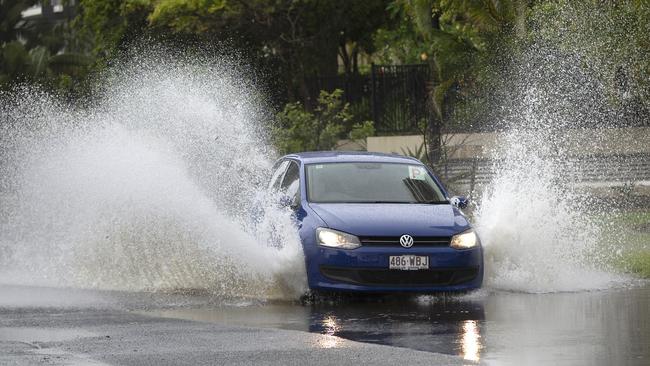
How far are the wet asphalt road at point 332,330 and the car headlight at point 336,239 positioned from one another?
0.55 metres

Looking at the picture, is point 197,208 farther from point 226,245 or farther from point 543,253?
point 543,253

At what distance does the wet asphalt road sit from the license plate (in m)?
0.35

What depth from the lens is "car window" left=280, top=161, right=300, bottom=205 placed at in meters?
15.2

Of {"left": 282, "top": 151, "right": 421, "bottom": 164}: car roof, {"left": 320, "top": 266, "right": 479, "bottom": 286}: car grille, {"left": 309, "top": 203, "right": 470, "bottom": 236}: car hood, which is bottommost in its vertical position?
{"left": 320, "top": 266, "right": 479, "bottom": 286}: car grille

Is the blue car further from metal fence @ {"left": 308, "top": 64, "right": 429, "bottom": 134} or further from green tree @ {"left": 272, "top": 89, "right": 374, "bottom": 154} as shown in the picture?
metal fence @ {"left": 308, "top": 64, "right": 429, "bottom": 134}

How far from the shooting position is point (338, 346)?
1082 centimetres

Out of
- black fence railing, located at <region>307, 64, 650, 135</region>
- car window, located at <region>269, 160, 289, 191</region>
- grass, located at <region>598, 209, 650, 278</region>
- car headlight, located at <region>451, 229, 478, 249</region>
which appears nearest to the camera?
car headlight, located at <region>451, 229, 478, 249</region>

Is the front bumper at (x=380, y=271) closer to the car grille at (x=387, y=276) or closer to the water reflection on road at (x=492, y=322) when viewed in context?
the car grille at (x=387, y=276)

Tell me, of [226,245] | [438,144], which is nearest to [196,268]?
[226,245]

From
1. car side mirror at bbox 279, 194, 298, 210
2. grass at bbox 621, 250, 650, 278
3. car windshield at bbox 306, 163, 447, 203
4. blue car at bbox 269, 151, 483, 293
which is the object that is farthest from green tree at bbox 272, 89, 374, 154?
blue car at bbox 269, 151, 483, 293

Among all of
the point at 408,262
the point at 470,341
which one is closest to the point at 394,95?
the point at 408,262

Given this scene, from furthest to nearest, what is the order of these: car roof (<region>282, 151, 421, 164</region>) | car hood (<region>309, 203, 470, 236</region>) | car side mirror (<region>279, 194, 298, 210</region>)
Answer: car roof (<region>282, 151, 421, 164</region>)
car side mirror (<region>279, 194, 298, 210</region>)
car hood (<region>309, 203, 470, 236</region>)

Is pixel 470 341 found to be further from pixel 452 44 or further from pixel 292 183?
pixel 452 44

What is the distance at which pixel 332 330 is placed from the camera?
11.9m
